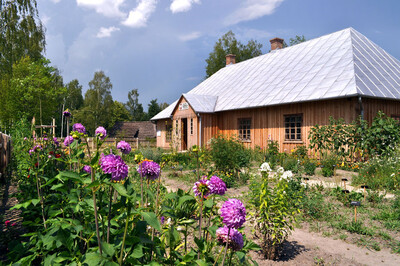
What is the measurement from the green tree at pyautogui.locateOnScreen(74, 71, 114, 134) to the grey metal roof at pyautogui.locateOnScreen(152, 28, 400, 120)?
26618 mm

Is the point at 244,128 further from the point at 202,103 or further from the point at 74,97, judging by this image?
the point at 74,97

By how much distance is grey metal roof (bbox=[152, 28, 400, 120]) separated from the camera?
10875 millimetres

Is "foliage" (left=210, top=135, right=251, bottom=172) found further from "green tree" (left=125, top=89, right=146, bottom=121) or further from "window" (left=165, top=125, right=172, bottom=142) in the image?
"green tree" (left=125, top=89, right=146, bottom=121)

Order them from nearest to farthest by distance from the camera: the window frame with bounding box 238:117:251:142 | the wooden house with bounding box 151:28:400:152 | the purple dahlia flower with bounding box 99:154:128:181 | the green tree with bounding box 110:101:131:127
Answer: the purple dahlia flower with bounding box 99:154:128:181 → the wooden house with bounding box 151:28:400:152 → the window frame with bounding box 238:117:251:142 → the green tree with bounding box 110:101:131:127

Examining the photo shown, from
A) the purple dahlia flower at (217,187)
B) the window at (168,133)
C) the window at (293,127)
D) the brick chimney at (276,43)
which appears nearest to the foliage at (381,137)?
the window at (293,127)

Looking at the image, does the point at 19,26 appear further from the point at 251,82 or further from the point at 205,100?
the point at 251,82

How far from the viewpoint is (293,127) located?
12484mm

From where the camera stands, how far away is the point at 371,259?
341cm

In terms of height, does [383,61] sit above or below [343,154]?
above

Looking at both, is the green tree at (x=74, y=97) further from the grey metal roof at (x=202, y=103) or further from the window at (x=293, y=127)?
the window at (x=293, y=127)

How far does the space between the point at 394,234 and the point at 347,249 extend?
1.09 meters

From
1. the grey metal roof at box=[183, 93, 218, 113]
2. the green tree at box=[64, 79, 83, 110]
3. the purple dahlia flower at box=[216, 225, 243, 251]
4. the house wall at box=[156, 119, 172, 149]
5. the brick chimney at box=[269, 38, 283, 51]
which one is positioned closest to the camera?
the purple dahlia flower at box=[216, 225, 243, 251]

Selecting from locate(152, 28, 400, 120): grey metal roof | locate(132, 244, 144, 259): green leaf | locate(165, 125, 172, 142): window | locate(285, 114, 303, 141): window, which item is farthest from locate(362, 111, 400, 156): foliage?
locate(165, 125, 172, 142): window

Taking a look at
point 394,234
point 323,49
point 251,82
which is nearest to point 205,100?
point 251,82
